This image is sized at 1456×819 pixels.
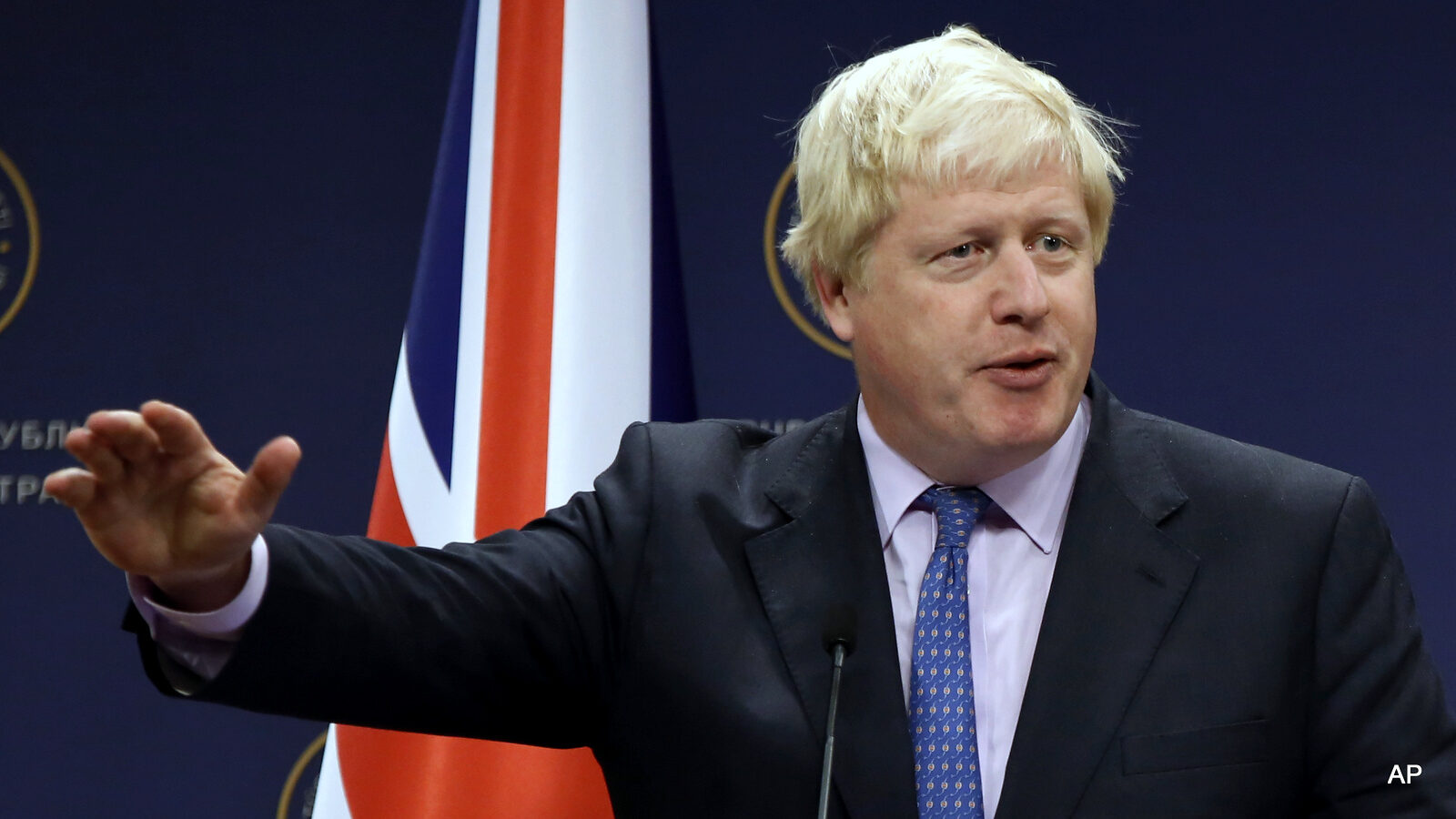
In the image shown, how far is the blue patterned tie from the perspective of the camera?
1381 millimetres

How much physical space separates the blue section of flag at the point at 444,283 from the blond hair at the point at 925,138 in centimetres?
79

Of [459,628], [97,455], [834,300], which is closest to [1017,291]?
[834,300]

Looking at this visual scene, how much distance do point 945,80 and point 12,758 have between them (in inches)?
106

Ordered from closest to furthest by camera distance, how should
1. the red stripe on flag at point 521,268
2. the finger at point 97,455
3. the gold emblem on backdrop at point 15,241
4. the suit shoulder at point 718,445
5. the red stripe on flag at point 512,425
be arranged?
1. the finger at point 97,455
2. the suit shoulder at point 718,445
3. the red stripe on flag at point 512,425
4. the red stripe on flag at point 521,268
5. the gold emblem on backdrop at point 15,241

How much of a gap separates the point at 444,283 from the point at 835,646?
4.00 ft

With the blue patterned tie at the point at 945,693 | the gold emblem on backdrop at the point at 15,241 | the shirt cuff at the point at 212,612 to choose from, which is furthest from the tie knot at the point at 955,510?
the gold emblem on backdrop at the point at 15,241

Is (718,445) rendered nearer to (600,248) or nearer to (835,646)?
(835,646)

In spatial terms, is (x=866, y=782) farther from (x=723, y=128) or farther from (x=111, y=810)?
(x=111, y=810)

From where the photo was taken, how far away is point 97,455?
3.52 feet

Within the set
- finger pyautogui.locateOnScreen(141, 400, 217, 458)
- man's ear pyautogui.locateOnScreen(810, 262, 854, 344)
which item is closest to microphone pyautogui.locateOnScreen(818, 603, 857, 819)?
man's ear pyautogui.locateOnScreen(810, 262, 854, 344)

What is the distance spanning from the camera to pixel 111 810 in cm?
314

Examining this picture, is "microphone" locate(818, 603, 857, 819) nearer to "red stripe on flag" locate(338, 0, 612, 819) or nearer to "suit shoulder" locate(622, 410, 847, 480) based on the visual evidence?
"suit shoulder" locate(622, 410, 847, 480)

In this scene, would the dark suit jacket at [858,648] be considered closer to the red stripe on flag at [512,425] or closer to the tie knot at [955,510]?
the tie knot at [955,510]

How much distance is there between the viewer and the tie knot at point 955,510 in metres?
1.51
